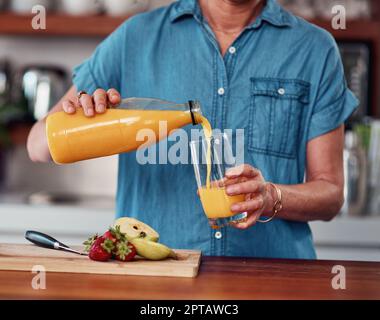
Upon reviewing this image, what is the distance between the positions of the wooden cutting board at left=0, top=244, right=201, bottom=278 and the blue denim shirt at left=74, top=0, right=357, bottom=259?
1.14ft

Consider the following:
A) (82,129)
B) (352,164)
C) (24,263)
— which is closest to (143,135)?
(82,129)

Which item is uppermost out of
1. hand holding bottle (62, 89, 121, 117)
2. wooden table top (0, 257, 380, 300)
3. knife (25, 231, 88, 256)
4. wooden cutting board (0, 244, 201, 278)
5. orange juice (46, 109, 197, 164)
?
hand holding bottle (62, 89, 121, 117)

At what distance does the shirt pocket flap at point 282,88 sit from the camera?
5.63 ft

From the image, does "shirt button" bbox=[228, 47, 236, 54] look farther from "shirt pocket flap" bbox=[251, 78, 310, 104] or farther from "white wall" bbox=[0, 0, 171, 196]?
"white wall" bbox=[0, 0, 171, 196]

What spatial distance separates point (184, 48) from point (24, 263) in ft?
2.30

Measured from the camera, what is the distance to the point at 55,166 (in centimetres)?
338

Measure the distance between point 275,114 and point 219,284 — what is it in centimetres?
60

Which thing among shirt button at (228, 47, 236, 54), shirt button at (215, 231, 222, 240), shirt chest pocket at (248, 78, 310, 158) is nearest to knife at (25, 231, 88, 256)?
shirt button at (215, 231, 222, 240)

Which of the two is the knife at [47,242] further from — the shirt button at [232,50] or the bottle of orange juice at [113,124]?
the shirt button at [232,50]

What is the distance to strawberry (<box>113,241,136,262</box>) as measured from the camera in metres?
1.35

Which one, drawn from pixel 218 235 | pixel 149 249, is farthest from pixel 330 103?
pixel 149 249

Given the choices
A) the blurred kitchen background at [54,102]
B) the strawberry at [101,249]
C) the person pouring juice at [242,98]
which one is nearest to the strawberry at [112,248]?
the strawberry at [101,249]

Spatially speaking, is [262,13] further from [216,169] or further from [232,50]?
[216,169]
